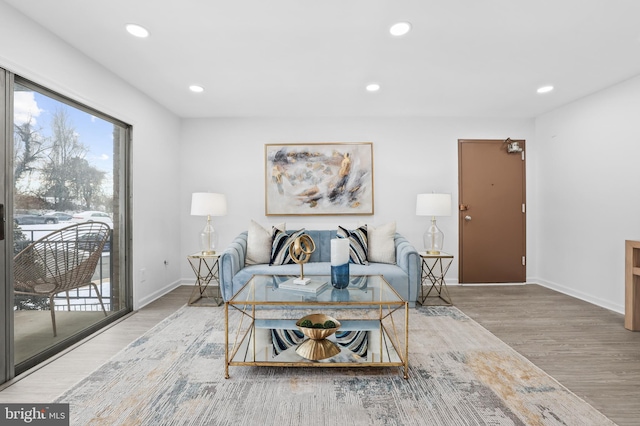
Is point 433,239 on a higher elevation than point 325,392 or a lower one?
higher

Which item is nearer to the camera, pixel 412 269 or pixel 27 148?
pixel 27 148

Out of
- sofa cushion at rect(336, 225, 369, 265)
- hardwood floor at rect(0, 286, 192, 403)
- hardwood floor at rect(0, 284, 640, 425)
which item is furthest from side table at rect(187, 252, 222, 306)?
sofa cushion at rect(336, 225, 369, 265)

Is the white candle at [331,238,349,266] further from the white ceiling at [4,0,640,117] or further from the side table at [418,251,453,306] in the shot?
the side table at [418,251,453,306]

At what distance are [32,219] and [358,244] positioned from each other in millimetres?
2977

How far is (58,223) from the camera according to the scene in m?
2.41

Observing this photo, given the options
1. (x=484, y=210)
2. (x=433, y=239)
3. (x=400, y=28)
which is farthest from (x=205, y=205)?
(x=484, y=210)

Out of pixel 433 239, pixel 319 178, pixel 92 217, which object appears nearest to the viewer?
pixel 92 217

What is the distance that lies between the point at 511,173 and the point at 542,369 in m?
3.09

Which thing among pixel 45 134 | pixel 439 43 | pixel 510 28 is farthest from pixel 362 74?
pixel 45 134

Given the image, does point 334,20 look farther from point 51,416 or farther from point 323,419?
point 51,416

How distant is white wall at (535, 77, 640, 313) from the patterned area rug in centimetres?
208

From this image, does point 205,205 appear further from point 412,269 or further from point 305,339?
point 412,269

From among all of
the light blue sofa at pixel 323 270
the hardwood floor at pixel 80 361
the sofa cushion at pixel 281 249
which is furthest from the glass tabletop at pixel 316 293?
the hardwood floor at pixel 80 361

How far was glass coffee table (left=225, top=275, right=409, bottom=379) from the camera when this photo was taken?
1.96m
